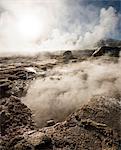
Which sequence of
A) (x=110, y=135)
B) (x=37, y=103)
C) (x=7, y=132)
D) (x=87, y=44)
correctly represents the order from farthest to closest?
(x=87, y=44), (x=37, y=103), (x=7, y=132), (x=110, y=135)

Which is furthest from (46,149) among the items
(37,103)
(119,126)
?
(37,103)

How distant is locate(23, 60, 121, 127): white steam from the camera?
723 centimetres

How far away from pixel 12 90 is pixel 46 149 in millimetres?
4091

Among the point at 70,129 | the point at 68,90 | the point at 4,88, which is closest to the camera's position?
the point at 70,129

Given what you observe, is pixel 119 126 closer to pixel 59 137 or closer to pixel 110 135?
pixel 110 135

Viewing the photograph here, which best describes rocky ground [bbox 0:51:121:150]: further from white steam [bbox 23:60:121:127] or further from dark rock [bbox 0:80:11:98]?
dark rock [bbox 0:80:11:98]

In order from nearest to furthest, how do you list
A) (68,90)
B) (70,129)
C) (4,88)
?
(70,129)
(68,90)
(4,88)

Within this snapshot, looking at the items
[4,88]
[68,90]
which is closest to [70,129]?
[68,90]

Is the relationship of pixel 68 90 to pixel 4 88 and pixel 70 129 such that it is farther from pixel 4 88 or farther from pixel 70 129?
pixel 70 129

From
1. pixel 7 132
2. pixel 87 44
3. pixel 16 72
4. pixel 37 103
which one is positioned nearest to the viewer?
pixel 7 132

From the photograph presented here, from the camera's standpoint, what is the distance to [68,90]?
27.6 feet

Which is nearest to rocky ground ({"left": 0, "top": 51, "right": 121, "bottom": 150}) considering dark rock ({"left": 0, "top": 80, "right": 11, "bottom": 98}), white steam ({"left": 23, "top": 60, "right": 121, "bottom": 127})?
white steam ({"left": 23, "top": 60, "right": 121, "bottom": 127})

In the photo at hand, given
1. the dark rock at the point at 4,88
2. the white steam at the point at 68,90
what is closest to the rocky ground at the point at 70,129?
the white steam at the point at 68,90

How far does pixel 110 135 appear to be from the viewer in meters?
5.46
